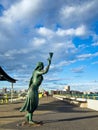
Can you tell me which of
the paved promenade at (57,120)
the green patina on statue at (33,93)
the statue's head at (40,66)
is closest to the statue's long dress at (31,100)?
the green patina on statue at (33,93)

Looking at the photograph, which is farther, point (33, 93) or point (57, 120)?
point (57, 120)

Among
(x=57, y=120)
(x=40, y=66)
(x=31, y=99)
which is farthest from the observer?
Answer: (x=57, y=120)

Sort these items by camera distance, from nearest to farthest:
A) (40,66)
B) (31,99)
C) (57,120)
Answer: (31,99) < (40,66) < (57,120)

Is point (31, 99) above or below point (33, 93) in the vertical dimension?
below

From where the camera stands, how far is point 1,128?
43.0 ft

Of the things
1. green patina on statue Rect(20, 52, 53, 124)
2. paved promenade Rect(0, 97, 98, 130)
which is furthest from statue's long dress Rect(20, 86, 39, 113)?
paved promenade Rect(0, 97, 98, 130)

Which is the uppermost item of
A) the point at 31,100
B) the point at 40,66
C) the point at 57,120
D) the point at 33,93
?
the point at 40,66

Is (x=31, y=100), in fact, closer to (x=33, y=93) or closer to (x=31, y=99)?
(x=31, y=99)

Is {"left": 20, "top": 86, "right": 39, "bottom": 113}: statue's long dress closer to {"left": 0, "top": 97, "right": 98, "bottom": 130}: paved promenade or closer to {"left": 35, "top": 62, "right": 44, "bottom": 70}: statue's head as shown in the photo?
{"left": 0, "top": 97, "right": 98, "bottom": 130}: paved promenade

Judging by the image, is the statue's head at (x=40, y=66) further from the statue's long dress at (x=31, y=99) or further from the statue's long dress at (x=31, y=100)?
the statue's long dress at (x=31, y=100)

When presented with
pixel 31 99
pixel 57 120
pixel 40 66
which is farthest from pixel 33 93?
pixel 57 120

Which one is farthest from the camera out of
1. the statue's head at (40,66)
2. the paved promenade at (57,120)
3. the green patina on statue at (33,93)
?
the statue's head at (40,66)

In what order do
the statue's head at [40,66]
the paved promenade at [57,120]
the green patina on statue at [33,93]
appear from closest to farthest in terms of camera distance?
the paved promenade at [57,120], the green patina on statue at [33,93], the statue's head at [40,66]

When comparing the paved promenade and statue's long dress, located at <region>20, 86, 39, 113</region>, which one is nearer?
the paved promenade
